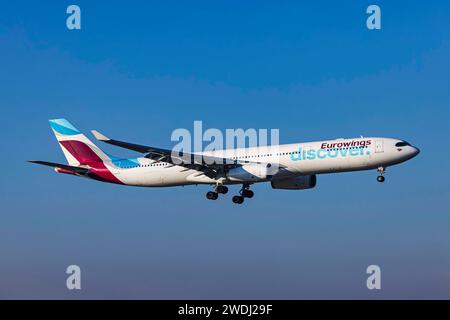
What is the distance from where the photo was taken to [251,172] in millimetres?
65812

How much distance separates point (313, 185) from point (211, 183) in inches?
379

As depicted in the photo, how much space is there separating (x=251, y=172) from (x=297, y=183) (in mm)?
7117

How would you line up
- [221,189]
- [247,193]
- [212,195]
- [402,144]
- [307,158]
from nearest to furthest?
[402,144]
[307,158]
[221,189]
[212,195]
[247,193]

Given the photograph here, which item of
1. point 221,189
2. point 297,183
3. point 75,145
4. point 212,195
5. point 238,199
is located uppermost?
Result: point 75,145

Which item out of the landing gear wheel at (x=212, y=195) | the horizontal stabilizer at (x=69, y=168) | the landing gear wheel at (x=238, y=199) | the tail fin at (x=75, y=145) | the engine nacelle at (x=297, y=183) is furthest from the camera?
the tail fin at (x=75, y=145)

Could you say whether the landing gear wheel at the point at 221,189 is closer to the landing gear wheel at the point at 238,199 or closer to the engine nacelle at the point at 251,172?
the engine nacelle at the point at 251,172

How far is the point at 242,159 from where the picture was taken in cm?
→ 6850

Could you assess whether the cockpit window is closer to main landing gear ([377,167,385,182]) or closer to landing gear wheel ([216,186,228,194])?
main landing gear ([377,167,385,182])

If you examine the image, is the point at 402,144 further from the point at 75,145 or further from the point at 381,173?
the point at 75,145

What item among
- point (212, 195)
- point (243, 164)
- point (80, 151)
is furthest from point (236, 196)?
point (80, 151)

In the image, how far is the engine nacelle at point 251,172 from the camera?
65.3m

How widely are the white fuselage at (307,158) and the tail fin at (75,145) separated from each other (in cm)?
1092

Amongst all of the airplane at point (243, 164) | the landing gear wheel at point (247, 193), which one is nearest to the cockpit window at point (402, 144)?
the airplane at point (243, 164)
